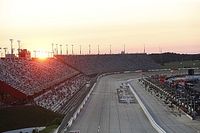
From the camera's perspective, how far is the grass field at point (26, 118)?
46.6 metres

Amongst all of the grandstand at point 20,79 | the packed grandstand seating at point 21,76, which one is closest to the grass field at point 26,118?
the grandstand at point 20,79

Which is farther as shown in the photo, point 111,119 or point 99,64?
point 99,64

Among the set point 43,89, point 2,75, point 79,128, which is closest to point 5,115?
point 79,128

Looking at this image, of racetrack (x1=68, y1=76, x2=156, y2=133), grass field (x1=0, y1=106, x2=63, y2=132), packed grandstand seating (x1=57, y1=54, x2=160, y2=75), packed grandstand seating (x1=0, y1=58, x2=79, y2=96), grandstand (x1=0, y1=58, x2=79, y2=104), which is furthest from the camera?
packed grandstand seating (x1=57, y1=54, x2=160, y2=75)

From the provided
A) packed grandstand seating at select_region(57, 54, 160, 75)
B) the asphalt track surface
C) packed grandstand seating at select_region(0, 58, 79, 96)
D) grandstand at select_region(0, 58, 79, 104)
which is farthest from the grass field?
packed grandstand seating at select_region(57, 54, 160, 75)

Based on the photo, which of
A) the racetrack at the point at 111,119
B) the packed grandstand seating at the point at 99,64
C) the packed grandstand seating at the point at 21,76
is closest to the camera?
the racetrack at the point at 111,119

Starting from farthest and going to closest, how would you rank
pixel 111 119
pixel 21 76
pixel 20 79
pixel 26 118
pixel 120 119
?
pixel 21 76 → pixel 20 79 → pixel 120 119 → pixel 111 119 → pixel 26 118

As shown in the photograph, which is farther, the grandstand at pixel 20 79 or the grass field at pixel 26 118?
the grandstand at pixel 20 79

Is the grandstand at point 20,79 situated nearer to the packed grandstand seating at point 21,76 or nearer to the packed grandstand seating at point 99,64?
the packed grandstand seating at point 21,76

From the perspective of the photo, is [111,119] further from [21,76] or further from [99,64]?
[99,64]

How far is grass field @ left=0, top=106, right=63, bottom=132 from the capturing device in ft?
153

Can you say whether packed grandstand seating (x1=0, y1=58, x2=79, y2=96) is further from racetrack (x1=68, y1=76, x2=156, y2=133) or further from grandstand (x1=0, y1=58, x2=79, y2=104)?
racetrack (x1=68, y1=76, x2=156, y2=133)

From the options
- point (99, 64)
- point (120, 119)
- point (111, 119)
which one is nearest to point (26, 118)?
point (111, 119)

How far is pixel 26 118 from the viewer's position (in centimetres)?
4916
